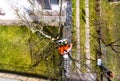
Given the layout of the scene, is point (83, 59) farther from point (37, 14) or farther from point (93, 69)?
point (37, 14)

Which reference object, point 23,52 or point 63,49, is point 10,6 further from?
point 63,49

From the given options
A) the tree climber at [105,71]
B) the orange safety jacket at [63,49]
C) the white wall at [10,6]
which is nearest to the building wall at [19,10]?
the white wall at [10,6]

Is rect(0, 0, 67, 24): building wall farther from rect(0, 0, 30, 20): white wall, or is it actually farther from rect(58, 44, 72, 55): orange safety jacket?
rect(58, 44, 72, 55): orange safety jacket

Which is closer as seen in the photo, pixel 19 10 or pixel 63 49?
pixel 63 49

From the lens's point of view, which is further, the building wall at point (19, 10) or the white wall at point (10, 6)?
the white wall at point (10, 6)

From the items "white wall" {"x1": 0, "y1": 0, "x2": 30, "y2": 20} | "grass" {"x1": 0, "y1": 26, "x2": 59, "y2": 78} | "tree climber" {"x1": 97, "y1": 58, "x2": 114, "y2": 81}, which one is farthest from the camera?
"white wall" {"x1": 0, "y1": 0, "x2": 30, "y2": 20}

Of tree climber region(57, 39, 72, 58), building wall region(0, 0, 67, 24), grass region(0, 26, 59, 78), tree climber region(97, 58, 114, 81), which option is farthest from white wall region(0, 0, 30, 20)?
tree climber region(97, 58, 114, 81)

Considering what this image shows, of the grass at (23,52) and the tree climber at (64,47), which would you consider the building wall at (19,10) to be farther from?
the tree climber at (64,47)

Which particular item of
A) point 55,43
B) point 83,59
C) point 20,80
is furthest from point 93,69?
point 20,80

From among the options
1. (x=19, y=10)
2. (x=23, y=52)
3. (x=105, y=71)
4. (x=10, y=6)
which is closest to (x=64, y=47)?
(x=23, y=52)
